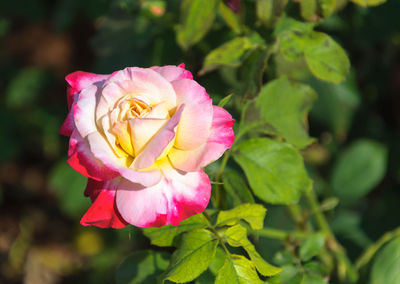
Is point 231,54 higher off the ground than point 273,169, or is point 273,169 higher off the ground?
point 231,54

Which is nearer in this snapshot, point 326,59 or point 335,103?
point 326,59

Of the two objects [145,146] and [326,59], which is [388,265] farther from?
[145,146]

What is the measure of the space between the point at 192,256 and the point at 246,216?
9cm

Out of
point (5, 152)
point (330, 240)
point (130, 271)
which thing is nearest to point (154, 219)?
point (130, 271)

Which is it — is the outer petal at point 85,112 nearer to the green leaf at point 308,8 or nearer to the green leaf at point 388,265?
the green leaf at point 308,8

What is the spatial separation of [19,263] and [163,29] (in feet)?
4.06

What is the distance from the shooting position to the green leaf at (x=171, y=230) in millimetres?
681

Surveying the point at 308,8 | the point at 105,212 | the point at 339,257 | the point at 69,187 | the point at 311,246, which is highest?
the point at 308,8

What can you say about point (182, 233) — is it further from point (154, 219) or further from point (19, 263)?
point (19, 263)

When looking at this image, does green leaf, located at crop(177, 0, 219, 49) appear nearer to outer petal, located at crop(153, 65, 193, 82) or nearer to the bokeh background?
the bokeh background

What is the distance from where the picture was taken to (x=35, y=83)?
6.86 ft

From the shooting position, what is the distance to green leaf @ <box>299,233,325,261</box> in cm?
85

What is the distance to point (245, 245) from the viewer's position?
0.65 m

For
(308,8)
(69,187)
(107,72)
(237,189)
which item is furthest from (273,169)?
(69,187)
